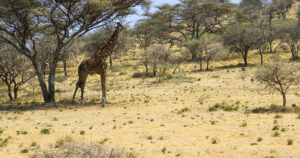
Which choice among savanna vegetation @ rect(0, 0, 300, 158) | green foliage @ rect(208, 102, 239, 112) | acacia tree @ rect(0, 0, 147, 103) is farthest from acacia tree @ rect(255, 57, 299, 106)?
acacia tree @ rect(0, 0, 147, 103)

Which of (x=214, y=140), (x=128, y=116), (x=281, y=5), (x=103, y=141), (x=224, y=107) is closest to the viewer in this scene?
(x=214, y=140)

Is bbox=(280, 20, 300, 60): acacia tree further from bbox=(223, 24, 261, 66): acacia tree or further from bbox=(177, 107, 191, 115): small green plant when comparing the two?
bbox=(177, 107, 191, 115): small green plant

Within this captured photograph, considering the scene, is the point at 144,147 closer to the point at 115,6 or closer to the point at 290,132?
the point at 290,132

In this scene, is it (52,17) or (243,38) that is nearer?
(52,17)

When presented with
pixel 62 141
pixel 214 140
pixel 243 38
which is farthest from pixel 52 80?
pixel 243 38

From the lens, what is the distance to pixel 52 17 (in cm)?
1582

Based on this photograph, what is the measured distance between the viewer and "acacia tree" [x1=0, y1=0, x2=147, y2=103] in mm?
15070

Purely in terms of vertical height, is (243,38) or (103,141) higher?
(243,38)

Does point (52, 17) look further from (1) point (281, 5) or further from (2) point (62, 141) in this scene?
(1) point (281, 5)

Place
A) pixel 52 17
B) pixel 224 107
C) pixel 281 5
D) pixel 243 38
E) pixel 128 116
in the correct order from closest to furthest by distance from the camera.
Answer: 1. pixel 128 116
2. pixel 224 107
3. pixel 52 17
4. pixel 243 38
5. pixel 281 5

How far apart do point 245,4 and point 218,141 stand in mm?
72618

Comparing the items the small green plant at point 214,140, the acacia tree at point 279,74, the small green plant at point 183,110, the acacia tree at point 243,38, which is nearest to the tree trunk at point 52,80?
the small green plant at point 183,110

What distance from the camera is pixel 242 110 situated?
1351 centimetres

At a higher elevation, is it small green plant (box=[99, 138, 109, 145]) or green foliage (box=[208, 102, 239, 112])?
green foliage (box=[208, 102, 239, 112])
